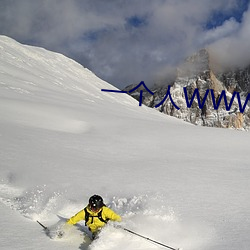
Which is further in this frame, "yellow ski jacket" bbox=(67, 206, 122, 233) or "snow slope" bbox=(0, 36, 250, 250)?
"yellow ski jacket" bbox=(67, 206, 122, 233)

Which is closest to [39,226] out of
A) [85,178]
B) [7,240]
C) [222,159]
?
[7,240]

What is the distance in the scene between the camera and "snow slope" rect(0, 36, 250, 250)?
5086 millimetres

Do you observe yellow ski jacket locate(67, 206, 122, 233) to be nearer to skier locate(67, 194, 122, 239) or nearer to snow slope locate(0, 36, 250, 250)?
skier locate(67, 194, 122, 239)

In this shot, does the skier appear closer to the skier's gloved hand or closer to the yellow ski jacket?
the yellow ski jacket

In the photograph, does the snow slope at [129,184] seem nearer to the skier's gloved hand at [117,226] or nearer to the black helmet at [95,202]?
the skier's gloved hand at [117,226]

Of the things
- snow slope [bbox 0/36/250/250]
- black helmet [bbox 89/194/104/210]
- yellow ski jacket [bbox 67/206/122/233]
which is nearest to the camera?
snow slope [bbox 0/36/250/250]

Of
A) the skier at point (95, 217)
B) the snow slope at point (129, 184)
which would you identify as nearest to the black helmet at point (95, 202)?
the skier at point (95, 217)

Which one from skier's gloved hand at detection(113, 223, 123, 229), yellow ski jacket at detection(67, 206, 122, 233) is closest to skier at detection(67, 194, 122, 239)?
yellow ski jacket at detection(67, 206, 122, 233)

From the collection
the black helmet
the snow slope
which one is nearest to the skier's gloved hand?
the snow slope

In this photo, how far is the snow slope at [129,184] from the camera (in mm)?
5086

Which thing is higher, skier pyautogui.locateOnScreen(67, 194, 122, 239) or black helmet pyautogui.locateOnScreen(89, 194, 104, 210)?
black helmet pyautogui.locateOnScreen(89, 194, 104, 210)

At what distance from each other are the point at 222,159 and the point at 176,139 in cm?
319

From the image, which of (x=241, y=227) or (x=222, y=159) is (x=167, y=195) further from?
(x=222, y=159)

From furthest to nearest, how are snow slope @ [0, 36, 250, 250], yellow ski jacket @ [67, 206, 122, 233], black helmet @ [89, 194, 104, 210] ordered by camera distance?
yellow ski jacket @ [67, 206, 122, 233]
black helmet @ [89, 194, 104, 210]
snow slope @ [0, 36, 250, 250]
